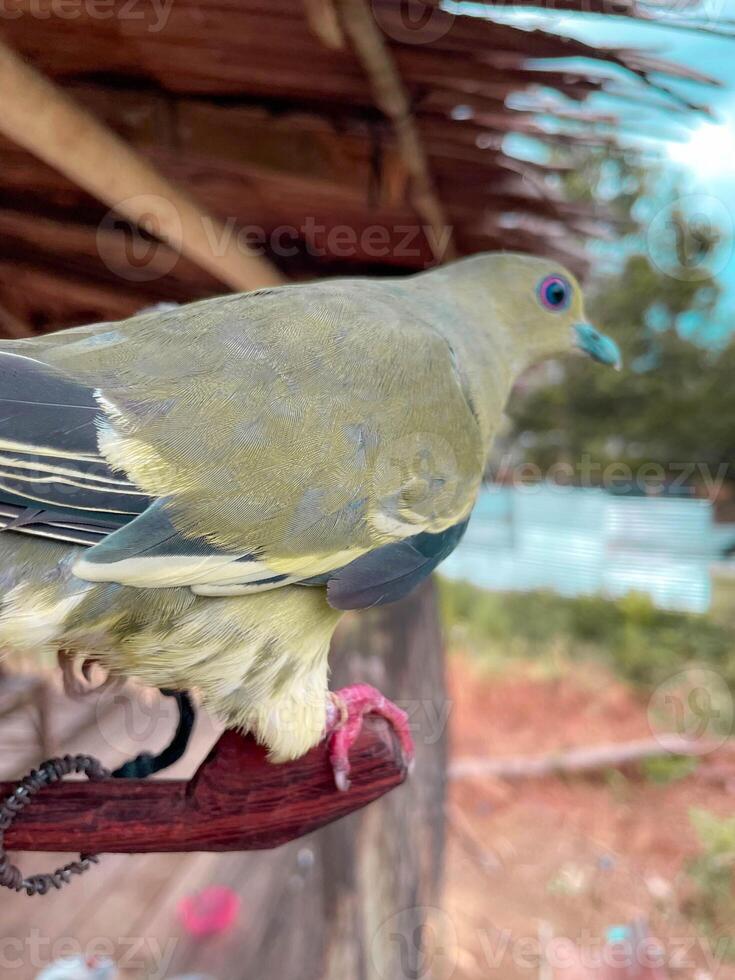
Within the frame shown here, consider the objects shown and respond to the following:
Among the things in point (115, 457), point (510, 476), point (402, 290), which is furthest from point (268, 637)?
point (510, 476)

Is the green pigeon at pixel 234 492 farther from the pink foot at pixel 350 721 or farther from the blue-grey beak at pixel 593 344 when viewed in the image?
the blue-grey beak at pixel 593 344

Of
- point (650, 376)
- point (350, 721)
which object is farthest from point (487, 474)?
point (650, 376)

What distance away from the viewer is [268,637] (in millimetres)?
801

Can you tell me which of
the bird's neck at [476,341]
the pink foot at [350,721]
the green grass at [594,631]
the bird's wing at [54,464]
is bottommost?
the green grass at [594,631]

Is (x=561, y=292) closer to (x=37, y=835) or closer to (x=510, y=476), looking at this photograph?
(x=37, y=835)

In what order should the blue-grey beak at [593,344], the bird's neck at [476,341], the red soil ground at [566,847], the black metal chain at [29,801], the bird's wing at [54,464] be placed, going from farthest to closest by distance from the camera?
1. the red soil ground at [566,847]
2. the blue-grey beak at [593,344]
3. the bird's neck at [476,341]
4. the black metal chain at [29,801]
5. the bird's wing at [54,464]

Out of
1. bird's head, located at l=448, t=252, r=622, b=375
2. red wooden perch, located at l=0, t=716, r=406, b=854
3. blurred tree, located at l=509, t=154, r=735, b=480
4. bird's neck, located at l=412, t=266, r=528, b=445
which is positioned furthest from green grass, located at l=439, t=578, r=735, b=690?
red wooden perch, located at l=0, t=716, r=406, b=854

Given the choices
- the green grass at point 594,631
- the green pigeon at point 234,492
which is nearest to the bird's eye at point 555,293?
the green pigeon at point 234,492

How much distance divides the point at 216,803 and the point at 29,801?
0.19m

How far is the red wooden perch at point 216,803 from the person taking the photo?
2.58 feet

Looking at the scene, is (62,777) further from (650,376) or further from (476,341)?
(650,376)

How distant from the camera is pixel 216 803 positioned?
0.82m

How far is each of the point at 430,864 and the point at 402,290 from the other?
2.59 metres

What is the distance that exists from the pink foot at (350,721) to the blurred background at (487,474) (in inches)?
14.2
